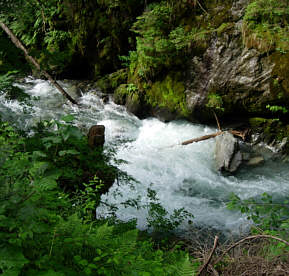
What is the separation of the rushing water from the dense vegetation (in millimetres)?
447

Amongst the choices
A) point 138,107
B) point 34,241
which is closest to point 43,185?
point 34,241

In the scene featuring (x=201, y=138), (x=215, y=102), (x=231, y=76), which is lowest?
(x=201, y=138)

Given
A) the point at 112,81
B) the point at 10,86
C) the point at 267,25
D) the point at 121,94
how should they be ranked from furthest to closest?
the point at 112,81, the point at 121,94, the point at 267,25, the point at 10,86

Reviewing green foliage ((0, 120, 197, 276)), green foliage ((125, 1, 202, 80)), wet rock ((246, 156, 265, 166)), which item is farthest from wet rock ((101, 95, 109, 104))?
green foliage ((0, 120, 197, 276))

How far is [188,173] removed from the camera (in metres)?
6.14

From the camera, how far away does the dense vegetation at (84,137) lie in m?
1.41

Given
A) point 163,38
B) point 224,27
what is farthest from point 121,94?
point 224,27

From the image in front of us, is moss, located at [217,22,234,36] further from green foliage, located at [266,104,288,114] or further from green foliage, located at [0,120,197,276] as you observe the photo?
green foliage, located at [0,120,197,276]

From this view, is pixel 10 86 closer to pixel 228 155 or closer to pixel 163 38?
pixel 228 155

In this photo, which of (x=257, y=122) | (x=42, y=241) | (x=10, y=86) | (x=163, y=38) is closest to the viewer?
(x=42, y=241)

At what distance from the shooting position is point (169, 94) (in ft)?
25.2

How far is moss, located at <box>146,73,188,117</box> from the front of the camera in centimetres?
755

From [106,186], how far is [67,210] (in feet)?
3.92

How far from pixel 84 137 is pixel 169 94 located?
4.39m
